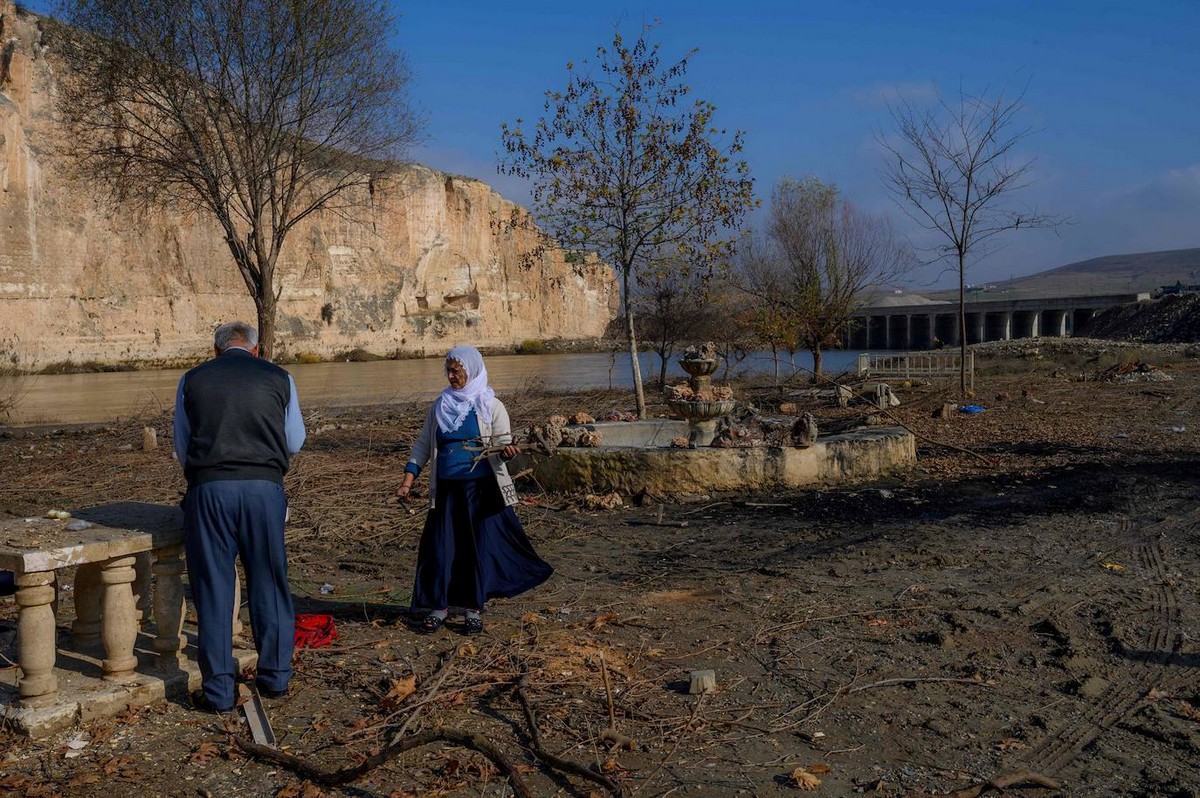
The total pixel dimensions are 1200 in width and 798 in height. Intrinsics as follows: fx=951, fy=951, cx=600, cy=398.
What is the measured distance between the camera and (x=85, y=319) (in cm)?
4550

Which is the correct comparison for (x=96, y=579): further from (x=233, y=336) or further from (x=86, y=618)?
(x=233, y=336)

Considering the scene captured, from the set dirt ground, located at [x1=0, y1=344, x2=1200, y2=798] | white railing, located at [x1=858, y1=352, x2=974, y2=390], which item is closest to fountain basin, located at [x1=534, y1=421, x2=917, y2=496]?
dirt ground, located at [x1=0, y1=344, x2=1200, y2=798]

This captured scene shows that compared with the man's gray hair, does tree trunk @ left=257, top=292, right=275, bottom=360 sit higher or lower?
higher

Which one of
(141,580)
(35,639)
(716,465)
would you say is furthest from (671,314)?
(35,639)

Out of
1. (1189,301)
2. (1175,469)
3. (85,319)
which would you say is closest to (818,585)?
(1175,469)

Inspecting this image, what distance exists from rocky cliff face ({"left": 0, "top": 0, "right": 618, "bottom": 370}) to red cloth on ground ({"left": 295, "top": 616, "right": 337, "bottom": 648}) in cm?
2178

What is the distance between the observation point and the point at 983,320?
70438 millimetres

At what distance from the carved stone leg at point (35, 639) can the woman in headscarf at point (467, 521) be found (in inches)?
74.7

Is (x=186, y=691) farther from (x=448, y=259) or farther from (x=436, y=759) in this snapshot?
(x=448, y=259)

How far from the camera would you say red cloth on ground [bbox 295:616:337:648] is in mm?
5035

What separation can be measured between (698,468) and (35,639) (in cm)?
645

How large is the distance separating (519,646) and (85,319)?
156 feet

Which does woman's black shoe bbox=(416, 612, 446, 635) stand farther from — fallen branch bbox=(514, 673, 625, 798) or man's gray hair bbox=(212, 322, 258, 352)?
man's gray hair bbox=(212, 322, 258, 352)

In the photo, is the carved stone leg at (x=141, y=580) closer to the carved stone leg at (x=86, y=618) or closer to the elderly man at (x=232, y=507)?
the carved stone leg at (x=86, y=618)
